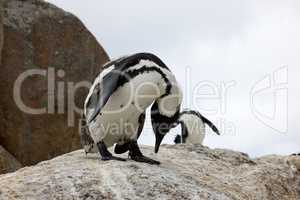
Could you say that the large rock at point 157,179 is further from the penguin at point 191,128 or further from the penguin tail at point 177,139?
the penguin tail at point 177,139

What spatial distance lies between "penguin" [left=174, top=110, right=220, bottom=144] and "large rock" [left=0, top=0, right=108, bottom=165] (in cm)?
255

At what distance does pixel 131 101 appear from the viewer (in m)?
6.66

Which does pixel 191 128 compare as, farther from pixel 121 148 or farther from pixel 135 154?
pixel 135 154

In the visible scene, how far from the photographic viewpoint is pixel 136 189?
5.68 m

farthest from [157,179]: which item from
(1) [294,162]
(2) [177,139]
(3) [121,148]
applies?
(2) [177,139]

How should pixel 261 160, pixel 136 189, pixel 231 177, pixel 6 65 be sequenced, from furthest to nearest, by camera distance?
pixel 6 65, pixel 261 160, pixel 231 177, pixel 136 189

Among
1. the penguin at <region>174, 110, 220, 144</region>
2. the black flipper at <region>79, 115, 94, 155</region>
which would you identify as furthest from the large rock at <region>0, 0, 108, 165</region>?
the black flipper at <region>79, 115, 94, 155</region>

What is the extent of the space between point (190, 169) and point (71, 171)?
1474 mm

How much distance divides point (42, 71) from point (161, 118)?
5.14m

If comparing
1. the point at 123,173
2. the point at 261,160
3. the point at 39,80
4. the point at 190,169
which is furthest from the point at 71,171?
the point at 39,80

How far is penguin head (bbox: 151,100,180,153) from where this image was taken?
6.82 meters

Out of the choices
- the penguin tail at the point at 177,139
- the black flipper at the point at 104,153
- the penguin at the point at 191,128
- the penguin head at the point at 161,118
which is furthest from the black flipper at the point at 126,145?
the penguin tail at the point at 177,139

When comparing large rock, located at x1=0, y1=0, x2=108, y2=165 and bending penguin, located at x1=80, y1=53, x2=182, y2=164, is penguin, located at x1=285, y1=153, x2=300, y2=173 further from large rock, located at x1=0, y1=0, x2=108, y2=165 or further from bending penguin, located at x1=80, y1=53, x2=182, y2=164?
large rock, located at x1=0, y1=0, x2=108, y2=165

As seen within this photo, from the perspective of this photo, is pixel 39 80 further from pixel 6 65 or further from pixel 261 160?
pixel 261 160
